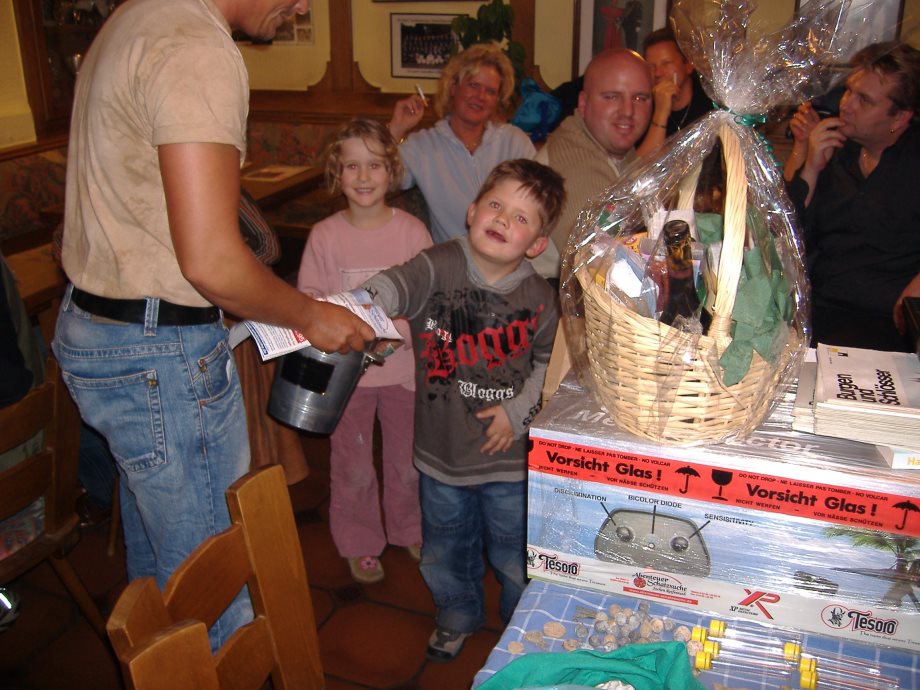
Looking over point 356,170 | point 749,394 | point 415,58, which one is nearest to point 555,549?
point 749,394

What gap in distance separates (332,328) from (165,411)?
31cm

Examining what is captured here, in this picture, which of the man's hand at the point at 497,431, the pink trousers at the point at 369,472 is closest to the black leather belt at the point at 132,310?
the man's hand at the point at 497,431

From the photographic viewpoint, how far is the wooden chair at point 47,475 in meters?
1.48

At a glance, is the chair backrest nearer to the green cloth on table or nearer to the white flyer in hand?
the white flyer in hand

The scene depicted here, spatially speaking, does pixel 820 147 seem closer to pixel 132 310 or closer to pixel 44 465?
pixel 132 310

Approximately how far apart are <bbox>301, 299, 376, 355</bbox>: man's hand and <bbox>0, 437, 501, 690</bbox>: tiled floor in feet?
3.00

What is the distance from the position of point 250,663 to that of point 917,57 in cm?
242

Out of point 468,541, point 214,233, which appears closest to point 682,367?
point 214,233

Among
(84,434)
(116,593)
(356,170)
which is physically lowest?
(116,593)

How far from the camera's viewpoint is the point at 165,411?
4.26 ft

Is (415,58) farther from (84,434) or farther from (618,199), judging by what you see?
(618,199)

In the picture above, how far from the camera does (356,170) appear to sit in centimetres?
194

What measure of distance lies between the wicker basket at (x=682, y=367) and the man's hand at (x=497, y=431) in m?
0.69

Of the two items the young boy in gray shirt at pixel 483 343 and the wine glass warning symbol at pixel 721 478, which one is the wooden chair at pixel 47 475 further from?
the wine glass warning symbol at pixel 721 478
